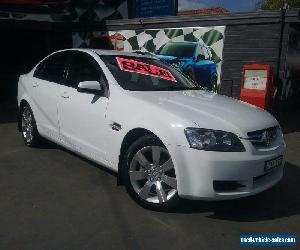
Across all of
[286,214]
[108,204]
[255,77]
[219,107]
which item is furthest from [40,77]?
[255,77]

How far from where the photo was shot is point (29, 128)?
242 inches

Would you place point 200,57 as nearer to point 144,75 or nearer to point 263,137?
point 144,75

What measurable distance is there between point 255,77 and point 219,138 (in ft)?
18.4

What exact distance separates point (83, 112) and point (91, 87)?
410mm

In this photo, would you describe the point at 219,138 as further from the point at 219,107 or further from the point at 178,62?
the point at 178,62

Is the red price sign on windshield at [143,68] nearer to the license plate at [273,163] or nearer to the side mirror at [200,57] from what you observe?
the license plate at [273,163]

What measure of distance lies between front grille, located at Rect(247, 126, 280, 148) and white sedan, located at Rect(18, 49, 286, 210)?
0.03ft

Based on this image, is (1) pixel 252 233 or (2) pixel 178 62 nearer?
(1) pixel 252 233

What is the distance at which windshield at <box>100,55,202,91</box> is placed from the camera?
4.60 metres

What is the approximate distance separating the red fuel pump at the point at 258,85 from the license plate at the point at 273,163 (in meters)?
4.63

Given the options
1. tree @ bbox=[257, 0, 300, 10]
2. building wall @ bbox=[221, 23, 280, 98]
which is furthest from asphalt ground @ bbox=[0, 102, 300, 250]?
tree @ bbox=[257, 0, 300, 10]

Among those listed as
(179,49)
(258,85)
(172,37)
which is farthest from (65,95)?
(172,37)

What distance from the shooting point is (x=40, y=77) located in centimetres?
583

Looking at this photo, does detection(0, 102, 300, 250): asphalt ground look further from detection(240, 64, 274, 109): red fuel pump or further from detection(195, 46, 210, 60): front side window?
detection(195, 46, 210, 60): front side window
